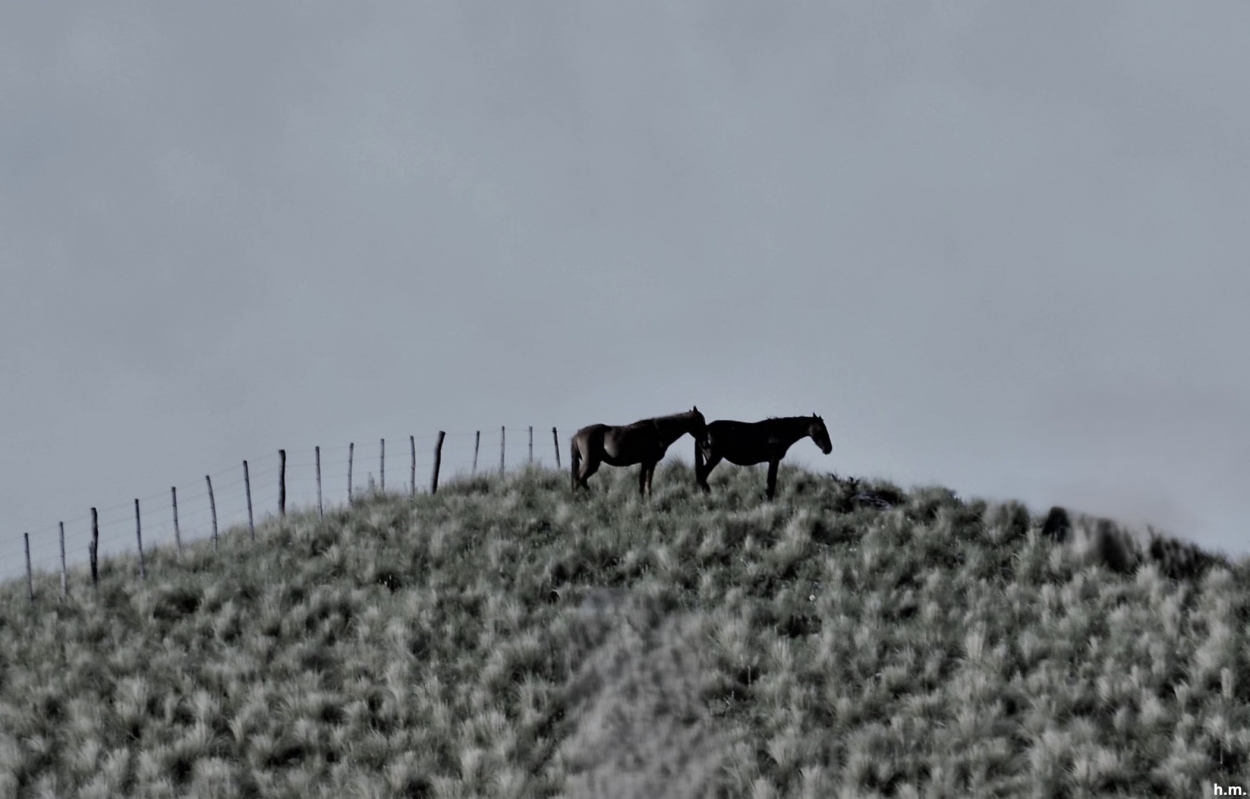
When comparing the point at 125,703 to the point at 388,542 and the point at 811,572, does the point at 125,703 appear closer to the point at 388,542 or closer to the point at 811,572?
the point at 388,542

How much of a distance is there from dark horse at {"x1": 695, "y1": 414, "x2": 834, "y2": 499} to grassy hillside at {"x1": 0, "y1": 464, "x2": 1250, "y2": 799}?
0.91 meters

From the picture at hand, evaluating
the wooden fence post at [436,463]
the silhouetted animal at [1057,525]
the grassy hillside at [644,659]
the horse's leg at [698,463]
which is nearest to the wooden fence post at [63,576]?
the grassy hillside at [644,659]

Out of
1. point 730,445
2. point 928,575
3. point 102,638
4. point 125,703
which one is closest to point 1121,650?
point 928,575

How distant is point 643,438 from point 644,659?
256 inches

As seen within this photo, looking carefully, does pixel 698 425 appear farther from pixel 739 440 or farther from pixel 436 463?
pixel 436 463

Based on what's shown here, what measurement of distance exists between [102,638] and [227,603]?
2301 mm

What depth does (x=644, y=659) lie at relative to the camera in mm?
19625

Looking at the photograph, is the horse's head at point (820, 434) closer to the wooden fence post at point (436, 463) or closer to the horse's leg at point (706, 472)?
the horse's leg at point (706, 472)

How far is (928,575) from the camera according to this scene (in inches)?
887

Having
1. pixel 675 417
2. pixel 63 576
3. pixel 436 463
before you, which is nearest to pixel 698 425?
pixel 675 417

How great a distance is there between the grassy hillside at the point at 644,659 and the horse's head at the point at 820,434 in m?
1.13

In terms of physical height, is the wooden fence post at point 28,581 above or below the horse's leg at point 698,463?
below

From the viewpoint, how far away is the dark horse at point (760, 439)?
2519cm

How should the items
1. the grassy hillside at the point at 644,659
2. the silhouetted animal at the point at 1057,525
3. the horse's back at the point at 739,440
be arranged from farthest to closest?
the horse's back at the point at 739,440 → the silhouetted animal at the point at 1057,525 → the grassy hillside at the point at 644,659
